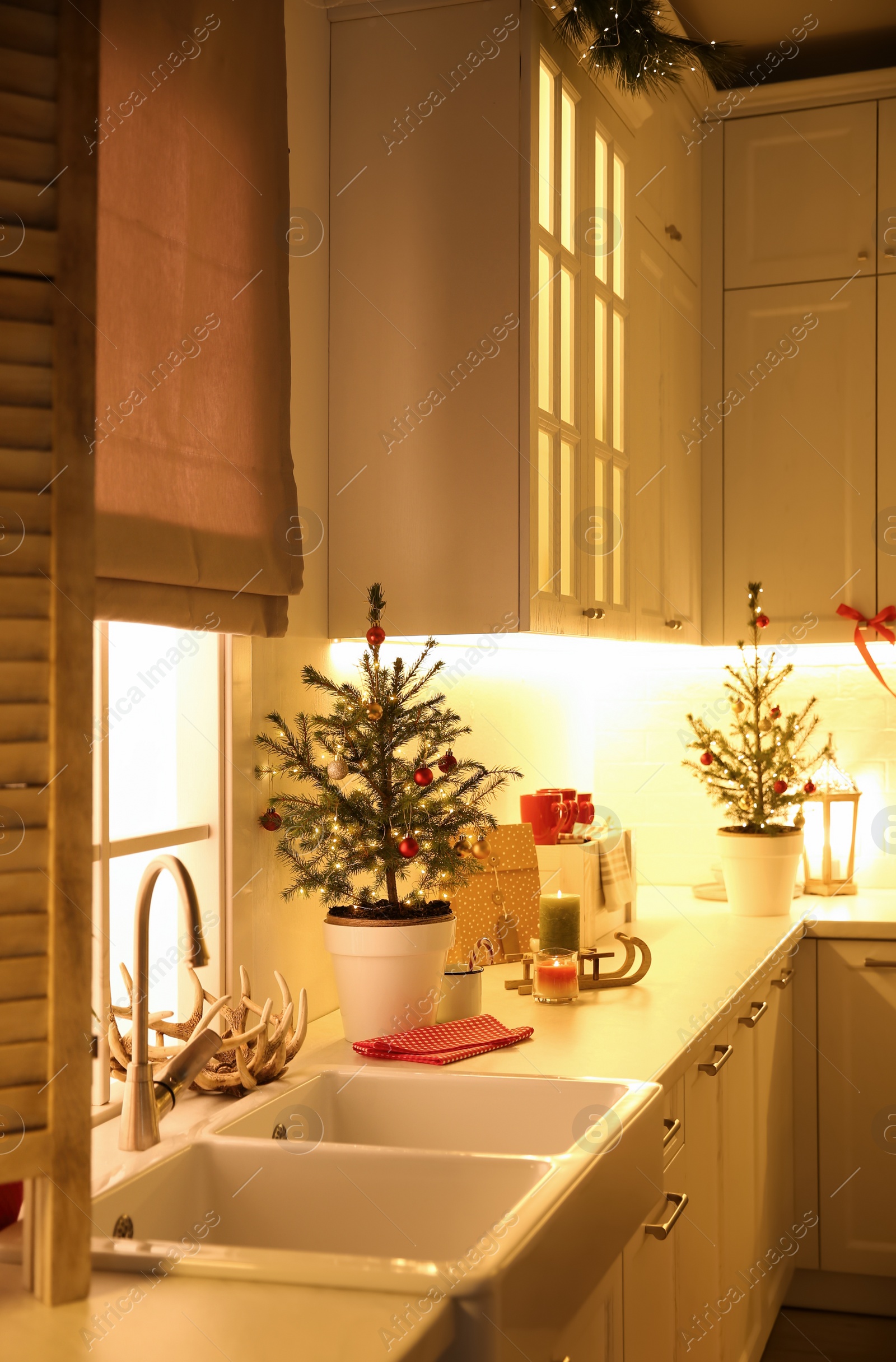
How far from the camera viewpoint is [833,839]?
3.33 meters

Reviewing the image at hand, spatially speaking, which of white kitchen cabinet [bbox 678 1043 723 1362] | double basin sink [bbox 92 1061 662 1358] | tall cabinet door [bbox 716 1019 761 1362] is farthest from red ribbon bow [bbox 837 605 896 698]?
double basin sink [bbox 92 1061 662 1358]

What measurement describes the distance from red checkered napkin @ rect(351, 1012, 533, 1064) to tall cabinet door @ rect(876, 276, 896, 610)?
1805mm

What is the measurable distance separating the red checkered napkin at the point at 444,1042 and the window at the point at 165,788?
0.26m

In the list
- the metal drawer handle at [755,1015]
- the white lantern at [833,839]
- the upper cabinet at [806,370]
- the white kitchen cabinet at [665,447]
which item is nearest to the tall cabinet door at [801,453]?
the upper cabinet at [806,370]

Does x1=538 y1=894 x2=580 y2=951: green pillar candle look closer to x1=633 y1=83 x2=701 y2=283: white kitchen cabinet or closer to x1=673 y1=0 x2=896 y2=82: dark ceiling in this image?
x1=633 y1=83 x2=701 y2=283: white kitchen cabinet

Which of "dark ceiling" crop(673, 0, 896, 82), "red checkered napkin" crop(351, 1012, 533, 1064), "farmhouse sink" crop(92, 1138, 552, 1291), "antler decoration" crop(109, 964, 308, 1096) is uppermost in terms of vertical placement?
"dark ceiling" crop(673, 0, 896, 82)

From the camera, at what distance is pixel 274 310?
1866 mm

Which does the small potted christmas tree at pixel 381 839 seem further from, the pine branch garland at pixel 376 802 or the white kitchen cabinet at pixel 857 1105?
the white kitchen cabinet at pixel 857 1105

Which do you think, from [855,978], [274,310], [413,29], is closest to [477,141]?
[413,29]

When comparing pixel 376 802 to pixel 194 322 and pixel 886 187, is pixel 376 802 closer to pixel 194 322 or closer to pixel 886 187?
pixel 194 322

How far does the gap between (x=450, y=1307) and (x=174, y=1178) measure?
0.42 metres

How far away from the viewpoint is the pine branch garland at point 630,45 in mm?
2146

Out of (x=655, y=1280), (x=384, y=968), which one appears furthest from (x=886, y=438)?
(x=655, y=1280)

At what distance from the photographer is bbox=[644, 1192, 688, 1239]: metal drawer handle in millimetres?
1711
